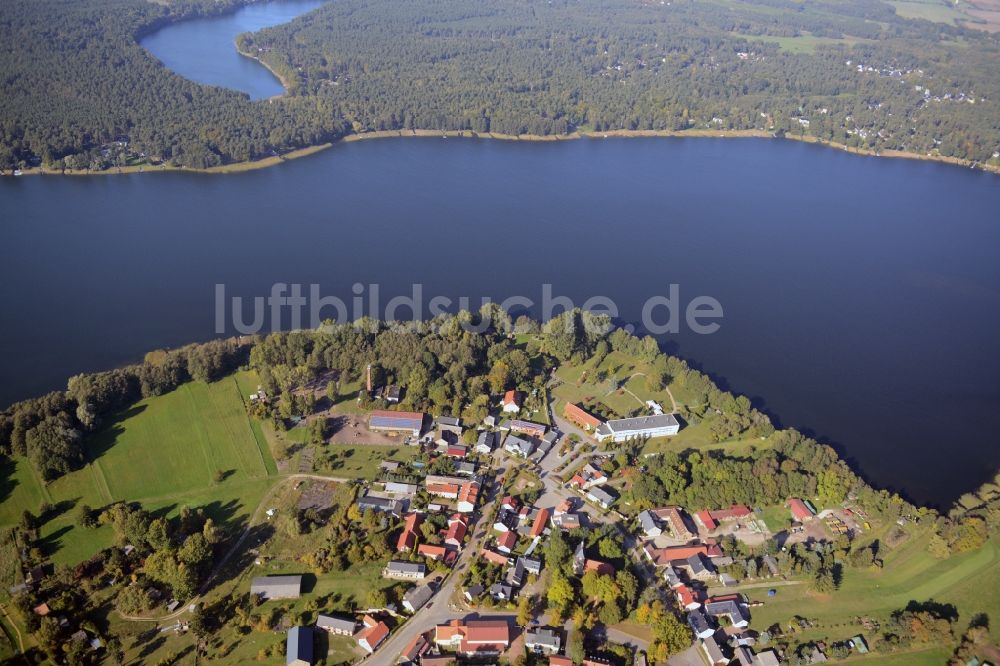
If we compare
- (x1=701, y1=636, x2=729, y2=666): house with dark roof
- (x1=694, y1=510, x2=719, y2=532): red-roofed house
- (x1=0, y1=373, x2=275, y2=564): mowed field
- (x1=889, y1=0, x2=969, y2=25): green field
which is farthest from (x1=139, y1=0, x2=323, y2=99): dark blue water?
(x1=889, y1=0, x2=969, y2=25): green field

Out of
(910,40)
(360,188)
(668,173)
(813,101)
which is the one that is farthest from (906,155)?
(360,188)

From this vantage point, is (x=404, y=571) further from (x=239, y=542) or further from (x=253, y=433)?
(x=253, y=433)

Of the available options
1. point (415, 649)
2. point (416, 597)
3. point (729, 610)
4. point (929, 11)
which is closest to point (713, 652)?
point (729, 610)

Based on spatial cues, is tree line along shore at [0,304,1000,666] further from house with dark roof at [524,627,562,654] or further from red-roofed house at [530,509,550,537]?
house with dark roof at [524,627,562,654]

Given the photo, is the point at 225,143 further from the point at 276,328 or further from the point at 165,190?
the point at 276,328

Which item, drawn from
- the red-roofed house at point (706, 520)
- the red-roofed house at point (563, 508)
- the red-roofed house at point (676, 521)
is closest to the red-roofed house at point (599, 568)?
the red-roofed house at point (563, 508)

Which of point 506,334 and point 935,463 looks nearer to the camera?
point 935,463
